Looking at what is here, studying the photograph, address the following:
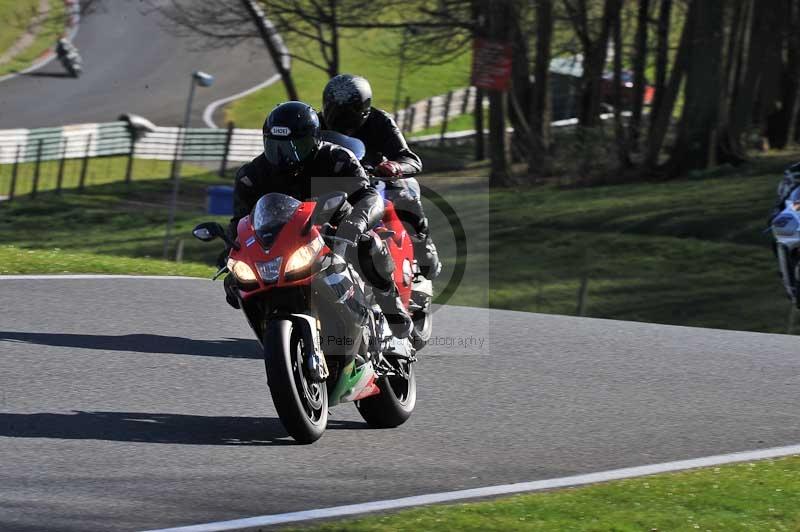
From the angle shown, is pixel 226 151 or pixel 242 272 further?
pixel 226 151

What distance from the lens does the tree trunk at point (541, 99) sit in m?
31.9

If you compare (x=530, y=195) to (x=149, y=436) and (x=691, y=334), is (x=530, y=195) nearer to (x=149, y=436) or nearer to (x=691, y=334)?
(x=691, y=334)

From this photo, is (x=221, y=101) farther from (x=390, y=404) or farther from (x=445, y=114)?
(x=390, y=404)

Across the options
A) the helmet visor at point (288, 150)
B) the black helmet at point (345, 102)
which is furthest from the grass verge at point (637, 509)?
the black helmet at point (345, 102)

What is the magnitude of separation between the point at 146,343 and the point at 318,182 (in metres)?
3.18

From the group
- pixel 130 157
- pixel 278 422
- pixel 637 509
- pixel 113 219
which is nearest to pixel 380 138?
pixel 278 422

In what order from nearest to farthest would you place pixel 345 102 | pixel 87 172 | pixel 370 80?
1. pixel 345 102
2. pixel 87 172
3. pixel 370 80

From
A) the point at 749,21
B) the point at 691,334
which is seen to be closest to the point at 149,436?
the point at 691,334

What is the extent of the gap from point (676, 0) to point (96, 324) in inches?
1014

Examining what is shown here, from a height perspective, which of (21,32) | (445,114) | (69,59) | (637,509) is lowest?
(445,114)

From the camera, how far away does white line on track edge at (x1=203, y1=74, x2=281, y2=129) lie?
44875 millimetres

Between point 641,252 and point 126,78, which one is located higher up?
point 641,252

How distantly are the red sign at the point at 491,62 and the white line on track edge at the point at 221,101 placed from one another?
17.2 meters

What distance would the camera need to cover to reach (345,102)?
9281mm
